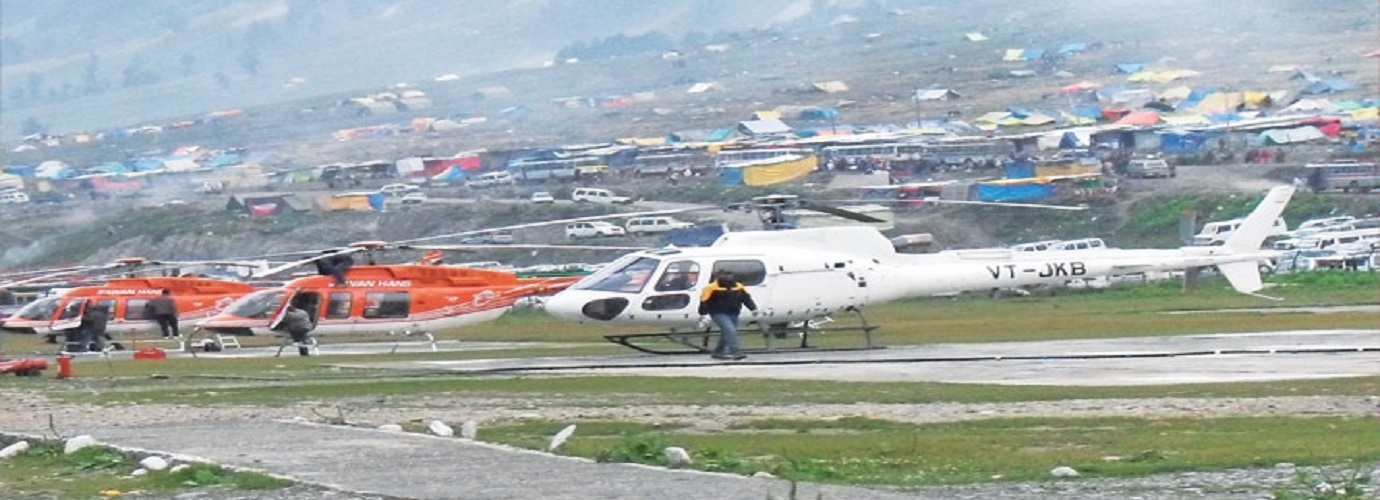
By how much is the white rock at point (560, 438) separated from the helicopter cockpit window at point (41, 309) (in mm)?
29516

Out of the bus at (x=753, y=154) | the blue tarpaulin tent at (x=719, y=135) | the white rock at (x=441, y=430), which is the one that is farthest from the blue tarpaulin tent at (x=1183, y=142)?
the white rock at (x=441, y=430)

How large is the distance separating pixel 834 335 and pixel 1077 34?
118101 millimetres

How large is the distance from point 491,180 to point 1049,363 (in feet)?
258

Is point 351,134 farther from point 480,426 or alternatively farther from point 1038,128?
point 480,426

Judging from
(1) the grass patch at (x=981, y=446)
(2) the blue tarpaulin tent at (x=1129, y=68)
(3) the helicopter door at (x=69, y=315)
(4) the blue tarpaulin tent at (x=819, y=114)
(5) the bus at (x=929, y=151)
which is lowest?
(5) the bus at (x=929, y=151)

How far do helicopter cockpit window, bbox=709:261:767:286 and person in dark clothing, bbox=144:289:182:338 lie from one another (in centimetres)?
1437

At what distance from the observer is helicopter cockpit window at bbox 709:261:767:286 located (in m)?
35.2

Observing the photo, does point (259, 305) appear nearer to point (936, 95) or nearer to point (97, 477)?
point (97, 477)

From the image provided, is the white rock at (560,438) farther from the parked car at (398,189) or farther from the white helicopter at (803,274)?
the parked car at (398,189)

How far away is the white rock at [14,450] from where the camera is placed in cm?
1934

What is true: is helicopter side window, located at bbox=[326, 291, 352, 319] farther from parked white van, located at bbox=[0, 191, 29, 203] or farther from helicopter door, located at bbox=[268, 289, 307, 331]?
parked white van, located at bbox=[0, 191, 29, 203]

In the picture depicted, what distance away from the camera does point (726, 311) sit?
3362cm

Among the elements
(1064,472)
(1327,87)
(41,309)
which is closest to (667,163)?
(1327,87)

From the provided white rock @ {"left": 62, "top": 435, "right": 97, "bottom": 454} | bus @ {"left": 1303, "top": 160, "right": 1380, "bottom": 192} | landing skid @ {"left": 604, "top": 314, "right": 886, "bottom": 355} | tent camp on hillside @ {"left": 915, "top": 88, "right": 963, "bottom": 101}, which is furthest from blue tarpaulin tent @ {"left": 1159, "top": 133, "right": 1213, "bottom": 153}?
white rock @ {"left": 62, "top": 435, "right": 97, "bottom": 454}
